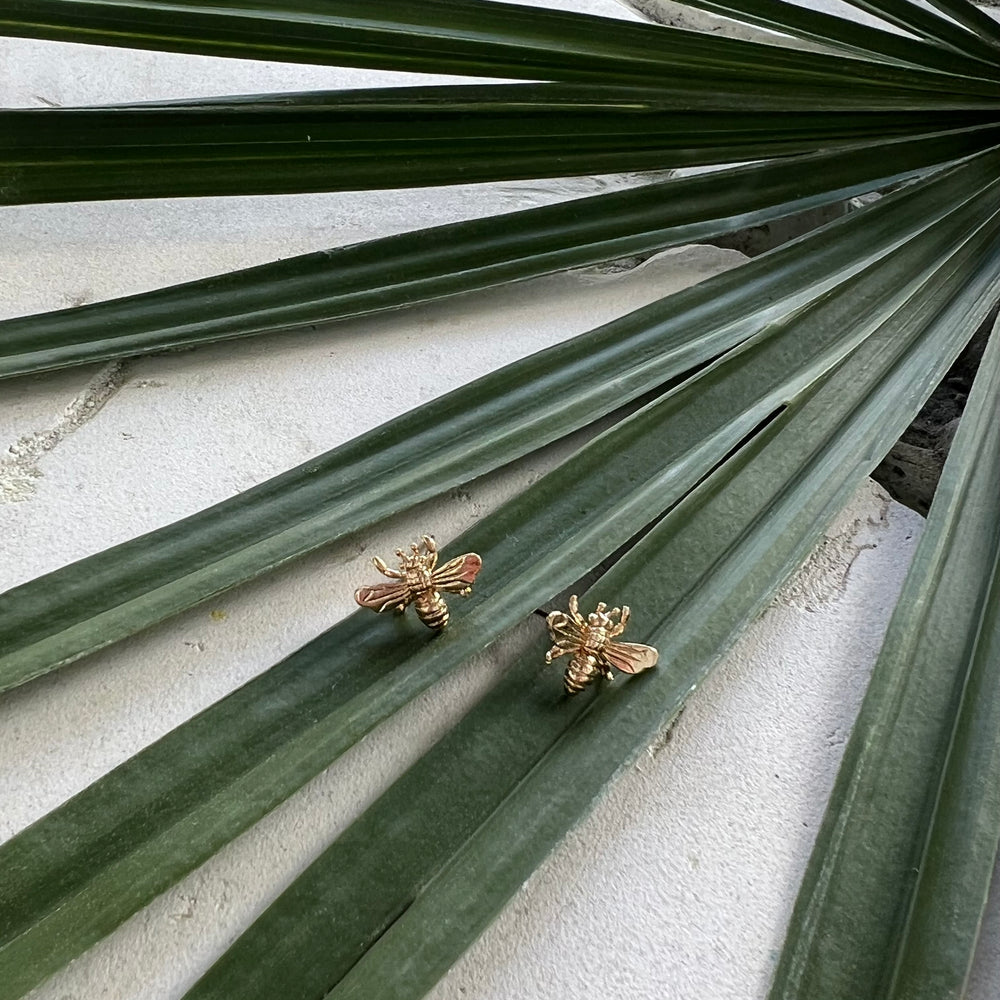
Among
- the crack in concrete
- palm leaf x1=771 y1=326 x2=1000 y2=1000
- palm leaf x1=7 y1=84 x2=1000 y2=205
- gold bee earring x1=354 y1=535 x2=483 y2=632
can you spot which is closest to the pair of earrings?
gold bee earring x1=354 y1=535 x2=483 y2=632

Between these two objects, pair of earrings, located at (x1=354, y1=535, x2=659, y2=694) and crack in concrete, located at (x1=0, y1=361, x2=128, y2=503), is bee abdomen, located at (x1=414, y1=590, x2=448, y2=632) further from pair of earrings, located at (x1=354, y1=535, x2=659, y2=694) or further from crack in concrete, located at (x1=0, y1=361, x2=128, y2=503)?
crack in concrete, located at (x1=0, y1=361, x2=128, y2=503)

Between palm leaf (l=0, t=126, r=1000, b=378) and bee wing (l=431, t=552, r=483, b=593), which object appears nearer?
bee wing (l=431, t=552, r=483, b=593)

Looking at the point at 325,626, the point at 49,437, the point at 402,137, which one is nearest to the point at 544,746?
the point at 325,626

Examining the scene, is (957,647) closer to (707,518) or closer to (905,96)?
(707,518)

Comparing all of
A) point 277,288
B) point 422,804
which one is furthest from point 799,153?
point 422,804

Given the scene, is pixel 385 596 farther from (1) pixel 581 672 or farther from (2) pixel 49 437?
(2) pixel 49 437

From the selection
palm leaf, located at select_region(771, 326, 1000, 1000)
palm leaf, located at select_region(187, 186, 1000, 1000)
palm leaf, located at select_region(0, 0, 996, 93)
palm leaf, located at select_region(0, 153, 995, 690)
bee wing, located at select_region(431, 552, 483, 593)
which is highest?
palm leaf, located at select_region(0, 0, 996, 93)
